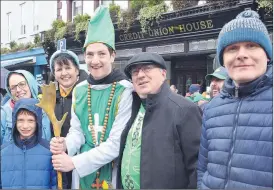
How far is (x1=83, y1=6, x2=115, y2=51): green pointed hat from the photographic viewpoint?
279 cm

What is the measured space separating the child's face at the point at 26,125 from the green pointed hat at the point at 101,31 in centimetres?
70

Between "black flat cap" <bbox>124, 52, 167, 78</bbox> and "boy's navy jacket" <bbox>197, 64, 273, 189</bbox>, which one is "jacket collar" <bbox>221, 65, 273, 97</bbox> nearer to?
"boy's navy jacket" <bbox>197, 64, 273, 189</bbox>

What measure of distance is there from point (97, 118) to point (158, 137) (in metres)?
0.57

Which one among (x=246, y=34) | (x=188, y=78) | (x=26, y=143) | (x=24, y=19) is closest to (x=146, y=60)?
(x=246, y=34)

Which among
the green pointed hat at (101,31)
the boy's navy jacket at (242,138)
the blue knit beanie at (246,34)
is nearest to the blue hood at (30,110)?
the green pointed hat at (101,31)

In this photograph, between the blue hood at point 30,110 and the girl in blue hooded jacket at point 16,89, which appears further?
the girl in blue hooded jacket at point 16,89

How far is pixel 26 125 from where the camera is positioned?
2873 mm

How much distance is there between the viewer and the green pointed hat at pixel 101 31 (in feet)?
9.14

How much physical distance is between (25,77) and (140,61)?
1.75m

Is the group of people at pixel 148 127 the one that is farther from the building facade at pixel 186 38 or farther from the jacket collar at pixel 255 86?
the building facade at pixel 186 38

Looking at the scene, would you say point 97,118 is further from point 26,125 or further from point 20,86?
point 20,86

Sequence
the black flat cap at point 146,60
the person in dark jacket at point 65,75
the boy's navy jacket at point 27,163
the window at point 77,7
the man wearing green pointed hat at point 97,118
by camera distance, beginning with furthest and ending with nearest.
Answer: the window at point 77,7 → the person in dark jacket at point 65,75 → the boy's navy jacket at point 27,163 → the man wearing green pointed hat at point 97,118 → the black flat cap at point 146,60

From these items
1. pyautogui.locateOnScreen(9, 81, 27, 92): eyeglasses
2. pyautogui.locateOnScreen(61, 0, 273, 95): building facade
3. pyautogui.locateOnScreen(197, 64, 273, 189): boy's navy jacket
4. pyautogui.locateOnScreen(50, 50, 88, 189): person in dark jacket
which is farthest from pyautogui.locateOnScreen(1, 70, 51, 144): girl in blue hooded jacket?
pyautogui.locateOnScreen(61, 0, 273, 95): building facade

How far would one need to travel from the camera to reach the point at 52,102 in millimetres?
2600
